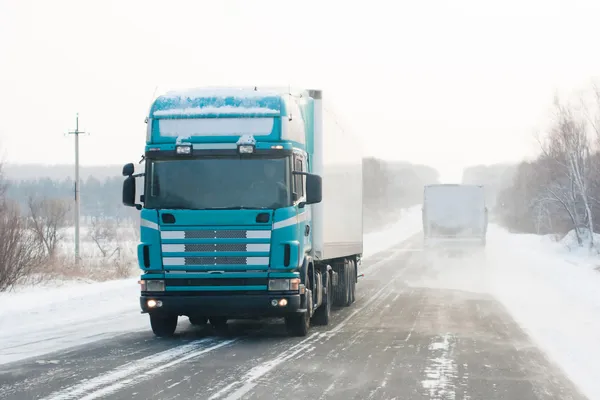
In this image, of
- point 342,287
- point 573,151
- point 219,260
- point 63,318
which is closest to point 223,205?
point 219,260

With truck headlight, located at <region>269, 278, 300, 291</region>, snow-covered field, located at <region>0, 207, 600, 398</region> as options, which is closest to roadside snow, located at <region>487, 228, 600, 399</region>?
snow-covered field, located at <region>0, 207, 600, 398</region>

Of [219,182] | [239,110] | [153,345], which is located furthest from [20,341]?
[239,110]

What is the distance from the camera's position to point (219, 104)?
41.2 ft

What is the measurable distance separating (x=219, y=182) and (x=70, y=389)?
4.48m

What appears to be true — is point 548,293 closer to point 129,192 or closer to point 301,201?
point 301,201

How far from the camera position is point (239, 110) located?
12438mm

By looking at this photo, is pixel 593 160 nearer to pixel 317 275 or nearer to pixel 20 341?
pixel 317 275

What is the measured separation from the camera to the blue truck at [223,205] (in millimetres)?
11945

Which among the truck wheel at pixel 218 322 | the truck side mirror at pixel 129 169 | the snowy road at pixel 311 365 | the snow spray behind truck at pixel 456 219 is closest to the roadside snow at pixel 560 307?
the snowy road at pixel 311 365

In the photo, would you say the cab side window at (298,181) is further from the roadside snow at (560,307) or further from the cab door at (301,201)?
the roadside snow at (560,307)

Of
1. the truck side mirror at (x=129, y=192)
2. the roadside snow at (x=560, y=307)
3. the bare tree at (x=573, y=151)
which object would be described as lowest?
the roadside snow at (x=560, y=307)

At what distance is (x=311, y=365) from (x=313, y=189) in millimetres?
3175

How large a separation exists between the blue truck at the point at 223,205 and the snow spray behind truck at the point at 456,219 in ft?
84.1

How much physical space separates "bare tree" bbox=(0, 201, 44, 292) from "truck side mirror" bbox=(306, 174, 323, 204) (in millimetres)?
12852
